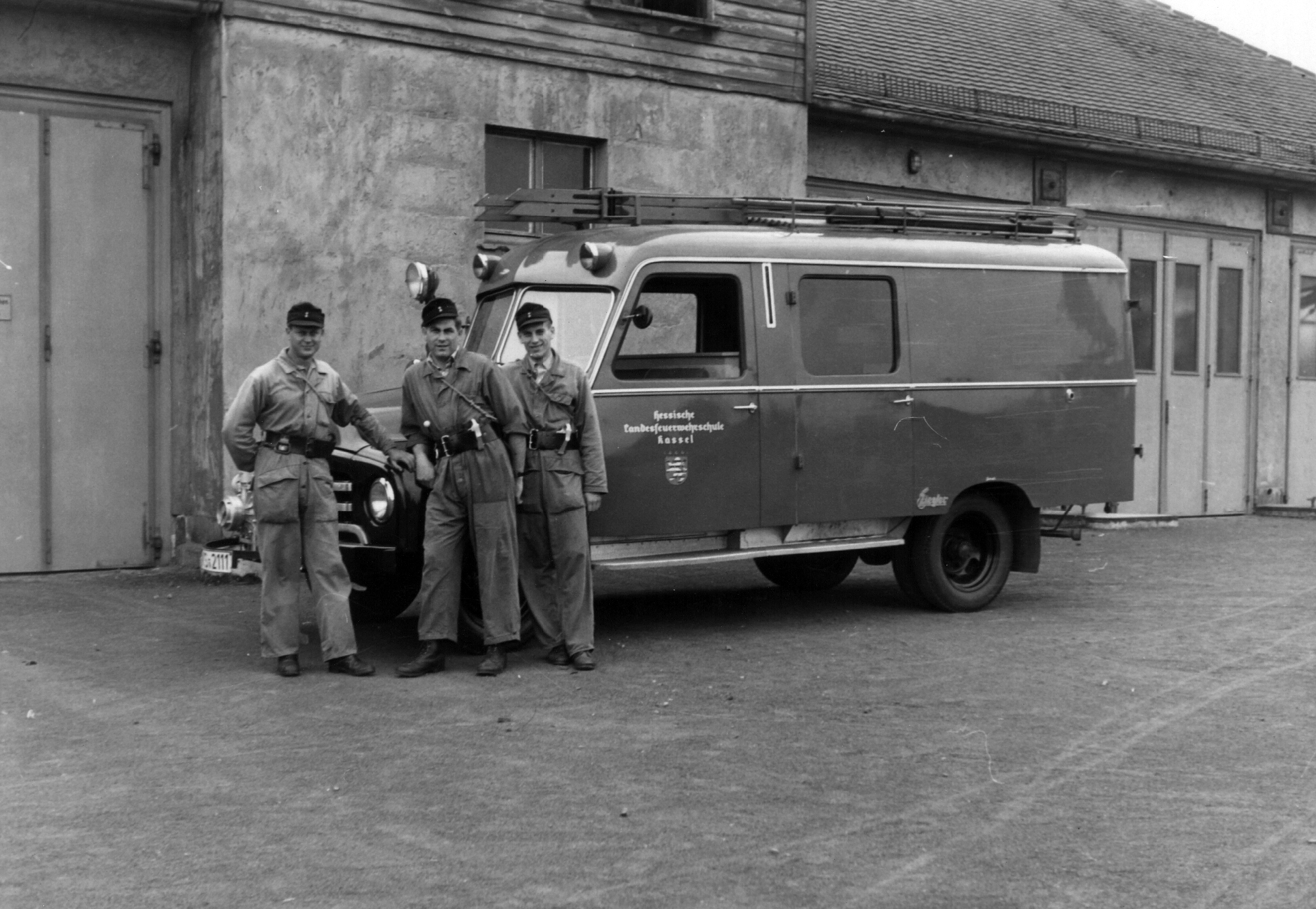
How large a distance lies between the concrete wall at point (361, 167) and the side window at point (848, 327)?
438cm

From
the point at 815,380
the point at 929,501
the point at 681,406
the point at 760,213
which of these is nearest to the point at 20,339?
the point at 681,406

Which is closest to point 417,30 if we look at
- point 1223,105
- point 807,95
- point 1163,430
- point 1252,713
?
point 807,95

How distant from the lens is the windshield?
9.12 meters

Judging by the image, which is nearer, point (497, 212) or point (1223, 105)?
point (497, 212)

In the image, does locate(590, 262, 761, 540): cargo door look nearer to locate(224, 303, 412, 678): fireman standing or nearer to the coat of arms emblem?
the coat of arms emblem

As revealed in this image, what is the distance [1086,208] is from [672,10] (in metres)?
6.15

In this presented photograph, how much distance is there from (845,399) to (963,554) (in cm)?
164

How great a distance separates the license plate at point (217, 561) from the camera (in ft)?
28.0

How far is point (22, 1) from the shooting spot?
1182 cm

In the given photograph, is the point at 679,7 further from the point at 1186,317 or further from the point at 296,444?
the point at 296,444

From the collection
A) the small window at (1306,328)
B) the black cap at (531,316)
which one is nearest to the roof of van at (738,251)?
the black cap at (531,316)

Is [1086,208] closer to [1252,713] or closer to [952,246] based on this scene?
[952,246]

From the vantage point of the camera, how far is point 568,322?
30.3ft

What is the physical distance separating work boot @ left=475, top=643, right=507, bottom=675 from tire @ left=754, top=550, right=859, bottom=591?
3.45 meters
